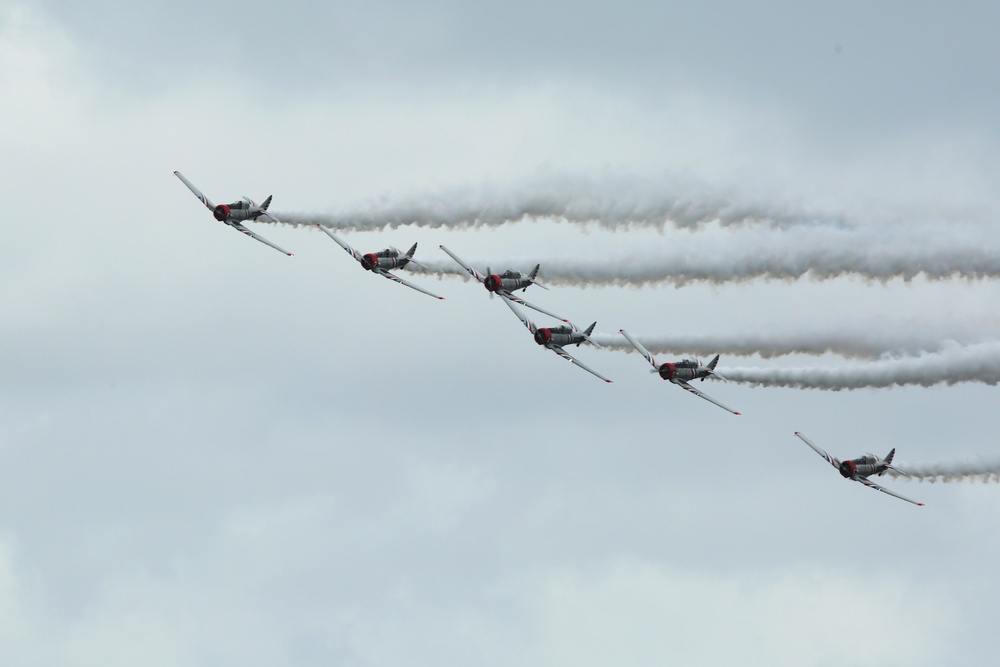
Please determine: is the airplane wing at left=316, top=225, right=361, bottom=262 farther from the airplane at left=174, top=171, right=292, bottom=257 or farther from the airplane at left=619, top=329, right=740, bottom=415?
the airplane at left=619, top=329, right=740, bottom=415

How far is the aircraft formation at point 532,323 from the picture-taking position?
98.9 metres

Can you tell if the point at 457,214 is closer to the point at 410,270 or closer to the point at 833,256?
the point at 410,270

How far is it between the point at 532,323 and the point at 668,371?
8.64 m

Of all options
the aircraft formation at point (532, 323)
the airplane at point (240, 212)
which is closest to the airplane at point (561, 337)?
the aircraft formation at point (532, 323)

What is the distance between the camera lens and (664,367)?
98750mm

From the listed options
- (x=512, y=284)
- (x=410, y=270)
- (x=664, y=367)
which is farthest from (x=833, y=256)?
(x=410, y=270)

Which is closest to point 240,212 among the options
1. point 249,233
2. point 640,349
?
point 249,233

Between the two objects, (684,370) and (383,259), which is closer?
(684,370)

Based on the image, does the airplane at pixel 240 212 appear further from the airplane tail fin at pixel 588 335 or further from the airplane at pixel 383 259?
the airplane tail fin at pixel 588 335

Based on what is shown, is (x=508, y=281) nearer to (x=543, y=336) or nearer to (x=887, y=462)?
(x=543, y=336)

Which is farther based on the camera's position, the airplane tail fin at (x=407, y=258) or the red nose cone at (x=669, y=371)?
the airplane tail fin at (x=407, y=258)

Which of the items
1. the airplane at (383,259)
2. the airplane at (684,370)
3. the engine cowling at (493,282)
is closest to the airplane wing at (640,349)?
the airplane at (684,370)

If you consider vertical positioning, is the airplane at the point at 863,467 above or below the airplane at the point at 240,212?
below

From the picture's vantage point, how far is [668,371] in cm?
9850
